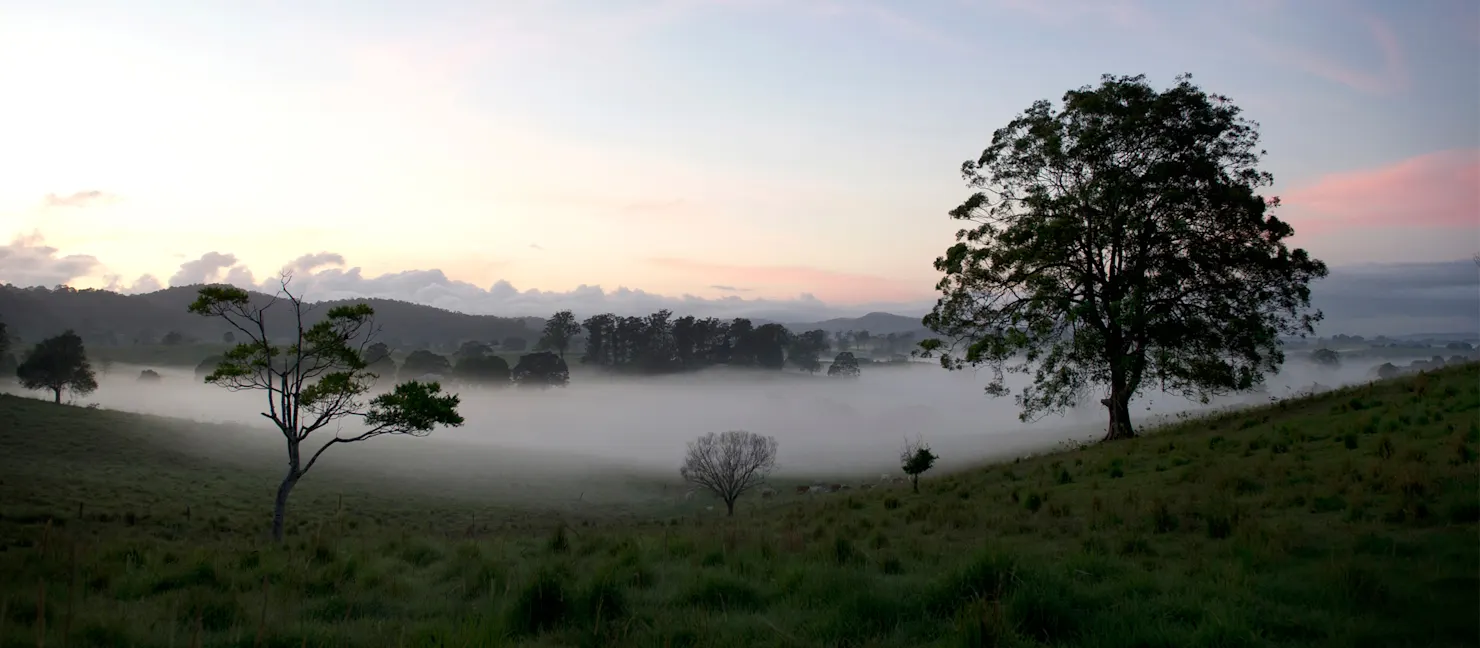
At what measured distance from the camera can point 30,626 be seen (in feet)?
16.6

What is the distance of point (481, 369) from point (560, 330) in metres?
41.3

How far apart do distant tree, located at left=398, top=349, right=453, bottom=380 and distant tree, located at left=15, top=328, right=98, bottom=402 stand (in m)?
49.5

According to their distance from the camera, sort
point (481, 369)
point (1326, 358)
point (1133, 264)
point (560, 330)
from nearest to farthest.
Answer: point (1133, 264)
point (481, 369)
point (1326, 358)
point (560, 330)

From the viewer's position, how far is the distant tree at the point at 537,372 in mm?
143375

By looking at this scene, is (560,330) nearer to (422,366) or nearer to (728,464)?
(422,366)

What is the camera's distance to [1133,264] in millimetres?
23344

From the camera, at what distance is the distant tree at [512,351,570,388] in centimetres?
14338

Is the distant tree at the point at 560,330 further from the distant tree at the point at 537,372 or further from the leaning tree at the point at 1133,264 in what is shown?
the leaning tree at the point at 1133,264

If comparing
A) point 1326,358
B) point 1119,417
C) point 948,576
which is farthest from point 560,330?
point 1326,358

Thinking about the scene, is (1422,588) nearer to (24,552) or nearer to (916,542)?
(916,542)

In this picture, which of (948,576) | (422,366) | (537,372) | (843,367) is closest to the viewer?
(948,576)

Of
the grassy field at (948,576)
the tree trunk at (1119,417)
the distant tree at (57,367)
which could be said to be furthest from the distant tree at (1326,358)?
the distant tree at (57,367)

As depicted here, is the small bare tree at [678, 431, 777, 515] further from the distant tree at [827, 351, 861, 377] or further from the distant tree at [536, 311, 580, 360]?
the distant tree at [827, 351, 861, 377]

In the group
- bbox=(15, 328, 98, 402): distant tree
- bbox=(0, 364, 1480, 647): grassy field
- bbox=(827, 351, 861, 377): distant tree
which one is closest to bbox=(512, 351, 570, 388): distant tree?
bbox=(15, 328, 98, 402): distant tree
